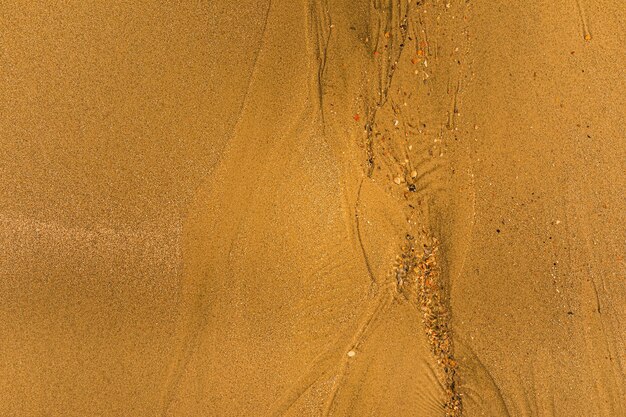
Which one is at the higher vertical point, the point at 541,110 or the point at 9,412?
the point at 541,110

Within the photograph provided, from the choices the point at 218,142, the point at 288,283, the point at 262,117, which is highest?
the point at 262,117

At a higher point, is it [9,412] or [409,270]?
[409,270]

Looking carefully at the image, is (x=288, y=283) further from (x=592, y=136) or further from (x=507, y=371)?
(x=592, y=136)

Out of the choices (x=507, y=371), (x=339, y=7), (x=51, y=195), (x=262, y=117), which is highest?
(x=339, y=7)

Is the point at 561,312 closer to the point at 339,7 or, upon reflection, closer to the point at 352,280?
the point at 352,280

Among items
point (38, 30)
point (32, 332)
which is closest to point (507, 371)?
point (32, 332)

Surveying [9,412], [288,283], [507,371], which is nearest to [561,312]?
[507,371]
